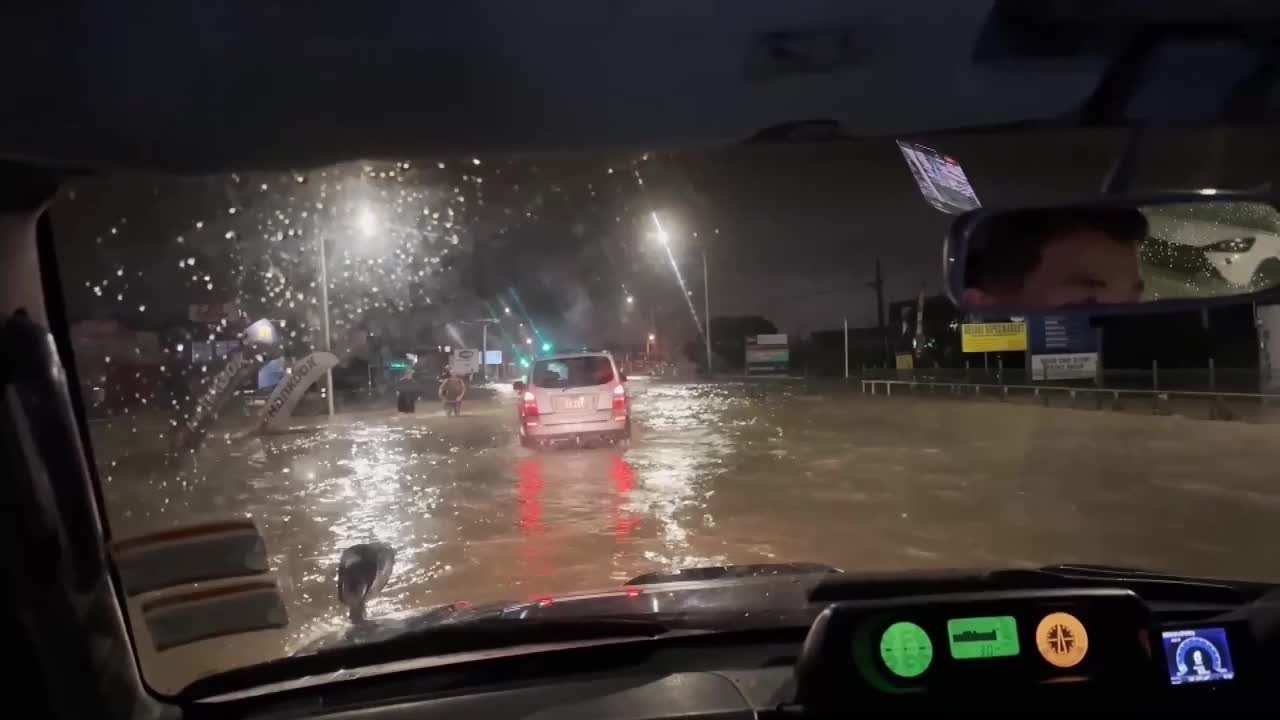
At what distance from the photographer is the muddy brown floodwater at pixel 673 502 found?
712 cm

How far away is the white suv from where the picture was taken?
13391mm

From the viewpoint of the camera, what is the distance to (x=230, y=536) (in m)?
3.79

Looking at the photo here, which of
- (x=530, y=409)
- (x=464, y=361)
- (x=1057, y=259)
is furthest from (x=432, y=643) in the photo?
(x=530, y=409)

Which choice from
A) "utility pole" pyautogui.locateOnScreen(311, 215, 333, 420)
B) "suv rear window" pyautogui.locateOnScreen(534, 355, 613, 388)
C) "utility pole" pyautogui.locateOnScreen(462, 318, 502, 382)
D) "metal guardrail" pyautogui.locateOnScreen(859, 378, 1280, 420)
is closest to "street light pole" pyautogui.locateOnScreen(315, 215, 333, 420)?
"utility pole" pyautogui.locateOnScreen(311, 215, 333, 420)

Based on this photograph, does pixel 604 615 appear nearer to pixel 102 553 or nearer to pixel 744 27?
pixel 102 553

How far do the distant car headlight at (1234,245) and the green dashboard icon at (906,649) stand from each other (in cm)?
187

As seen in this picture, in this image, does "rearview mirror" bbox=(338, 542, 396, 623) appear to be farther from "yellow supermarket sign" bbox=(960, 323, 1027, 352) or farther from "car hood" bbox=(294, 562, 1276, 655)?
"yellow supermarket sign" bbox=(960, 323, 1027, 352)

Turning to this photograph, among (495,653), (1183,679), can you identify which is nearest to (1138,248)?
(1183,679)

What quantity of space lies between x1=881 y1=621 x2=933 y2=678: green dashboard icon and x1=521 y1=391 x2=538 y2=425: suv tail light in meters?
11.1

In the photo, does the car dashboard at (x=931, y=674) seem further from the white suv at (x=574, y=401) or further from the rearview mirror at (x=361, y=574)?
the white suv at (x=574, y=401)

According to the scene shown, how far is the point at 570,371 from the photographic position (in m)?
13.4

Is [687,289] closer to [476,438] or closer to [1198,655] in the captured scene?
[1198,655]

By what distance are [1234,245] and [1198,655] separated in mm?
1453

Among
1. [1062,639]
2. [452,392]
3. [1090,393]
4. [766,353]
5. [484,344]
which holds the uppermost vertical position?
[484,344]
